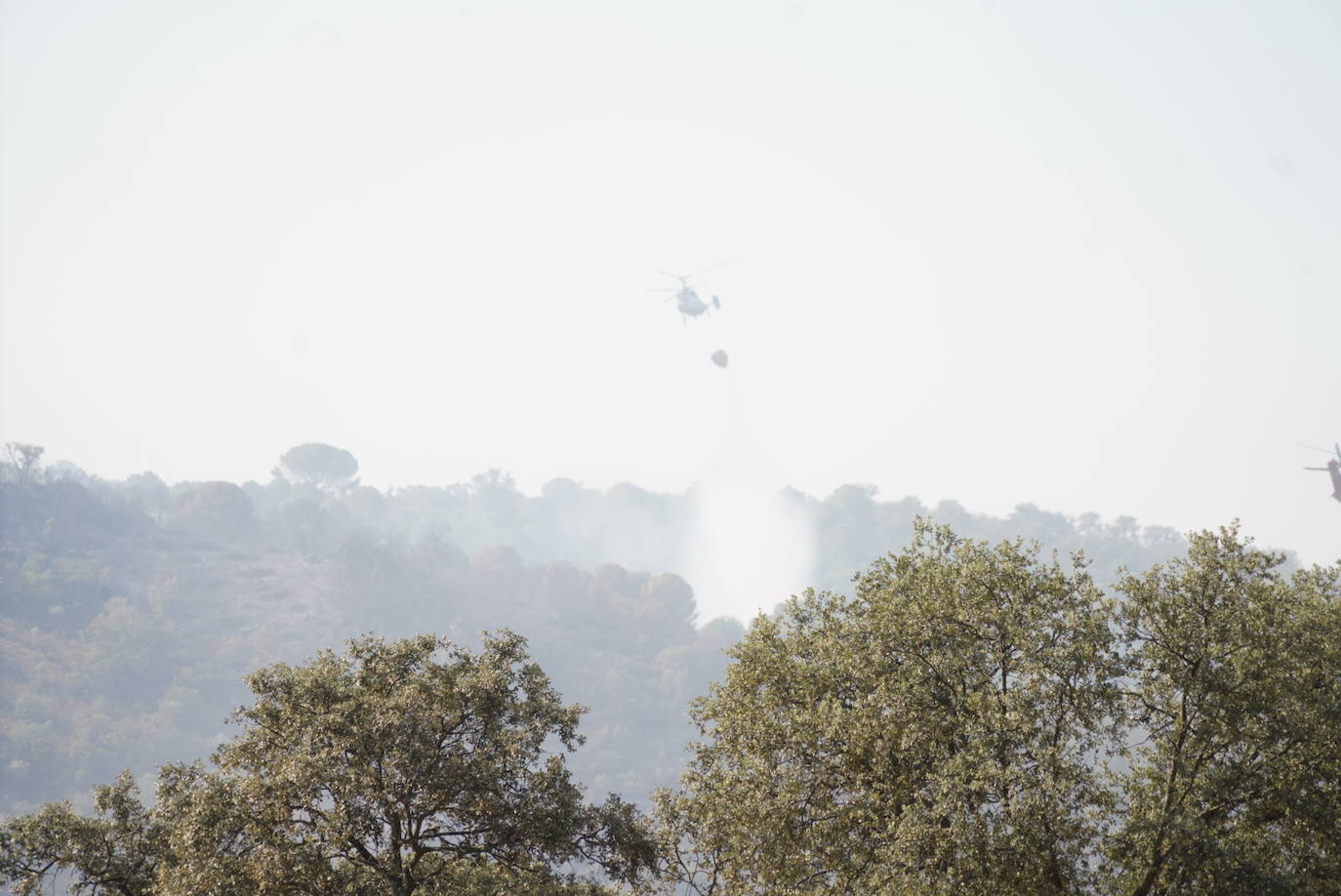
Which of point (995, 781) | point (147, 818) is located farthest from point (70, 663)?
point (995, 781)

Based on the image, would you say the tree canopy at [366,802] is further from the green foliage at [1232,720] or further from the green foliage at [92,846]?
the green foliage at [1232,720]

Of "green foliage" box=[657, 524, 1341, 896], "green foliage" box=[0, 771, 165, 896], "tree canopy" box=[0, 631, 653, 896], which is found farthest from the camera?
"green foliage" box=[0, 771, 165, 896]

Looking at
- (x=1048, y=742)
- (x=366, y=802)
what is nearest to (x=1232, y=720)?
(x=1048, y=742)

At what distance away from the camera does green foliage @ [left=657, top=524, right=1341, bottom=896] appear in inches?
746

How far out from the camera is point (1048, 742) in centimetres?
1975

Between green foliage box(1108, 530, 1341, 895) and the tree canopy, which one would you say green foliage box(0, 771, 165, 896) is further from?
green foliage box(1108, 530, 1341, 895)

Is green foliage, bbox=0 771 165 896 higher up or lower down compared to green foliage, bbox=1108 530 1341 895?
lower down

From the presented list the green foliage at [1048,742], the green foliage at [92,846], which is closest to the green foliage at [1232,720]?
the green foliage at [1048,742]

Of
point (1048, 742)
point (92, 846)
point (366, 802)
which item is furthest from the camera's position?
point (92, 846)

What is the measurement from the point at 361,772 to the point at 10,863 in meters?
7.24

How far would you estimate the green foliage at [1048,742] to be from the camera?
62.2 feet

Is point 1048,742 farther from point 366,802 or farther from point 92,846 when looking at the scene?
point 92,846

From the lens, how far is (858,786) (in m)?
21.6

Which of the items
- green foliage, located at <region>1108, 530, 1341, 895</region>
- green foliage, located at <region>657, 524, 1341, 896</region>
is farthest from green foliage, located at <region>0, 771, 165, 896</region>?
green foliage, located at <region>1108, 530, 1341, 895</region>
